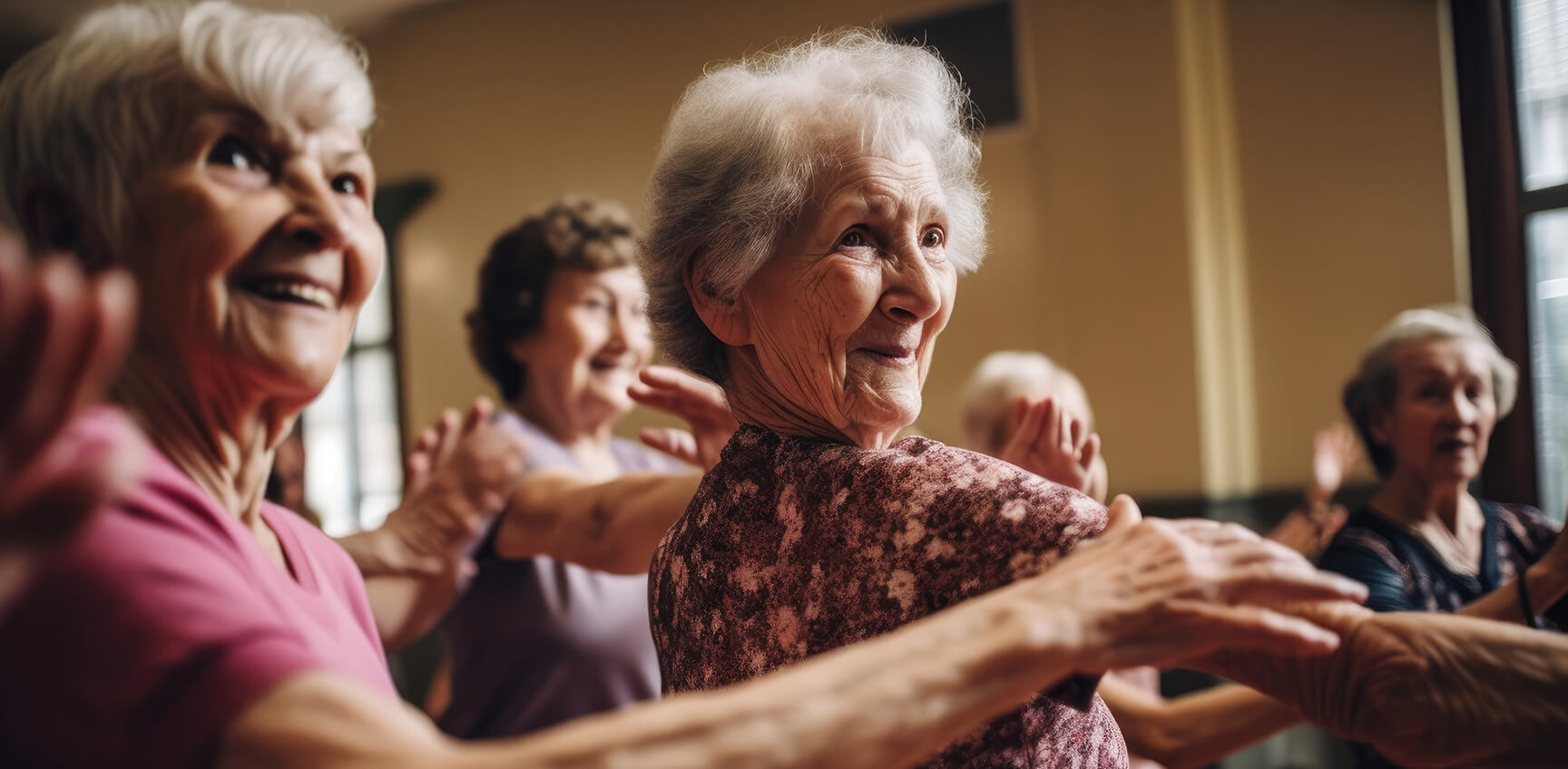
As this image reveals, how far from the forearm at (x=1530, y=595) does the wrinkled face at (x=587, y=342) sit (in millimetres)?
1811

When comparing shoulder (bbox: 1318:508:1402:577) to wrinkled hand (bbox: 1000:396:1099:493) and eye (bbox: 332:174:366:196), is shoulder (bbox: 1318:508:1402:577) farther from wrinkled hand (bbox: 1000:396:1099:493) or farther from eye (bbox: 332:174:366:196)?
eye (bbox: 332:174:366:196)

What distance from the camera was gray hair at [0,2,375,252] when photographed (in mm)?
992

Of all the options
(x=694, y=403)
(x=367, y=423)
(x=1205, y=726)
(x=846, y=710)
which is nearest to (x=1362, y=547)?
(x=1205, y=726)

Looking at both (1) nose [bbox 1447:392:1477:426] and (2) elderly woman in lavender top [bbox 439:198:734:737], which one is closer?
(2) elderly woman in lavender top [bbox 439:198:734:737]

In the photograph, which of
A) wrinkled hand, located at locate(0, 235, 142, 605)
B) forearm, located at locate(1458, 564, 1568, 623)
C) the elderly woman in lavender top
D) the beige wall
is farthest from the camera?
the beige wall

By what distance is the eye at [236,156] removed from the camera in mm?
1033

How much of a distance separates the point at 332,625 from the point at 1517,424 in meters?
4.62

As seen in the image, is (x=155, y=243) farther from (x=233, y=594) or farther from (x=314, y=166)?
(x=233, y=594)

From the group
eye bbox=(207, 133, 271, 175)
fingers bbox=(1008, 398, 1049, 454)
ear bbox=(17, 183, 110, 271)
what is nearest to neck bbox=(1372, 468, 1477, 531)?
fingers bbox=(1008, 398, 1049, 454)

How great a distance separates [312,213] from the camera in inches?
42.8

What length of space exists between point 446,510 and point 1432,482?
215cm

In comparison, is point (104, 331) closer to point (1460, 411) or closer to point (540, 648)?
point (540, 648)

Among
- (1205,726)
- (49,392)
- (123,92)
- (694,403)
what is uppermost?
(123,92)

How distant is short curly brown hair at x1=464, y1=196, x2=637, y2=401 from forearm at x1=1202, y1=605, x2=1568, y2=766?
76.3 inches
